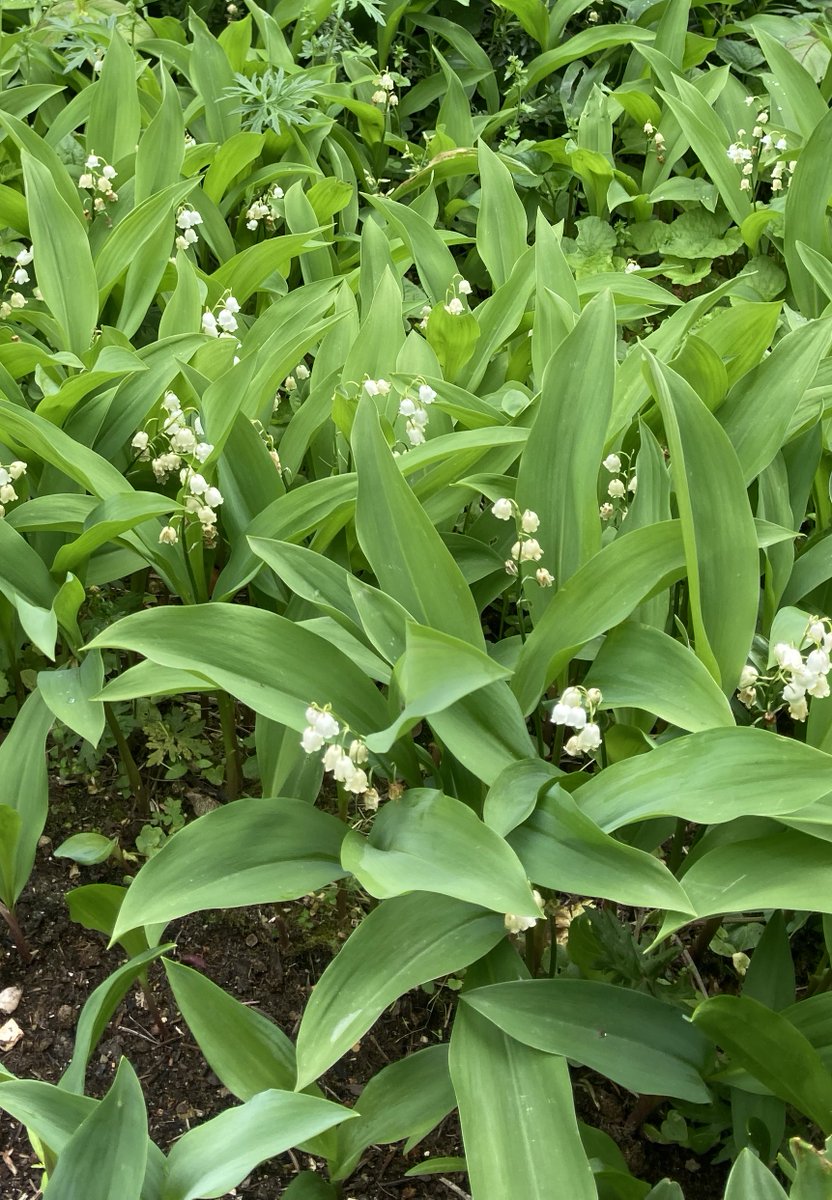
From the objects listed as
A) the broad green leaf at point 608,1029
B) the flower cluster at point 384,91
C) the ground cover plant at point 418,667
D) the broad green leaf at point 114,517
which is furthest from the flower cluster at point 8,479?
the flower cluster at point 384,91

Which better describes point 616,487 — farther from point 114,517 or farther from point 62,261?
point 62,261

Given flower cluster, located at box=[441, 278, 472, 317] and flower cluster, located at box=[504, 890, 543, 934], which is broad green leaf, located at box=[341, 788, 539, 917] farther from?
flower cluster, located at box=[441, 278, 472, 317]

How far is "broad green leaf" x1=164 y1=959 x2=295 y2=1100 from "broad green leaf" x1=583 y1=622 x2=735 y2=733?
721mm

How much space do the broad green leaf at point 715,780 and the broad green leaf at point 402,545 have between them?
377mm

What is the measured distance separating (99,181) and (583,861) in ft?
7.29

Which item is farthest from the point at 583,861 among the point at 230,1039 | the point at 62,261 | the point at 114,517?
the point at 62,261

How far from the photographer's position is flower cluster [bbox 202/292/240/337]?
2.33 m

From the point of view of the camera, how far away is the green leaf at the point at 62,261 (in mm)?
2359

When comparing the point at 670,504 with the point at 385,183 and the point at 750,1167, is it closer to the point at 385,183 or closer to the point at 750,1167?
the point at 750,1167

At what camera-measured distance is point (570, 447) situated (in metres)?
1.75

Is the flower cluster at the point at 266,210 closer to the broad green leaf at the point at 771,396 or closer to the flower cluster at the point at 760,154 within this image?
the flower cluster at the point at 760,154

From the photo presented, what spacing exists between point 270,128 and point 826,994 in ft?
9.17

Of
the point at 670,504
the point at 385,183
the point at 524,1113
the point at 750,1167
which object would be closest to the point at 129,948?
the point at 524,1113

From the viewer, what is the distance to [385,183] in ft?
12.1
